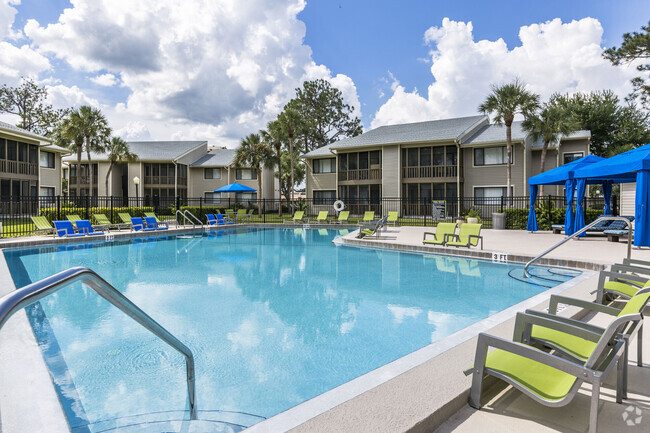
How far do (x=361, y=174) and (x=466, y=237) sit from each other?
61.4ft

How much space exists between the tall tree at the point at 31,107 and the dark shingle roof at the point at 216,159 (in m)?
18.1

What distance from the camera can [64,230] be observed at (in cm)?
1561

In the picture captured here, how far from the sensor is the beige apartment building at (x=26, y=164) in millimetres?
24453

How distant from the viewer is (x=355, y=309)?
670 cm

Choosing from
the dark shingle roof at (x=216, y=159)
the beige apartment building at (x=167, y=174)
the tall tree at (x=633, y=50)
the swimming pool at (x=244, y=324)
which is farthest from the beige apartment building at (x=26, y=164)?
the tall tree at (x=633, y=50)

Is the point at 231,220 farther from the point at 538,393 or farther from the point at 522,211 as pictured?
the point at 538,393

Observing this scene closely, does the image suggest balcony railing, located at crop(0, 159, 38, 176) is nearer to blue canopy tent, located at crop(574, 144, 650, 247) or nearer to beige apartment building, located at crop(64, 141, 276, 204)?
beige apartment building, located at crop(64, 141, 276, 204)

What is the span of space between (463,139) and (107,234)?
22671 millimetres

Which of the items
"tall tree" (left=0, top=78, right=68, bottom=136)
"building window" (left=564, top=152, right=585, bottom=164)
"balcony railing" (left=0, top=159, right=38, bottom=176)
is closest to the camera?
"balcony railing" (left=0, top=159, right=38, bottom=176)

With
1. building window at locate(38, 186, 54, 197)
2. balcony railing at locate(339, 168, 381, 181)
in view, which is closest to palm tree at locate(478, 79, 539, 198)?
balcony railing at locate(339, 168, 381, 181)

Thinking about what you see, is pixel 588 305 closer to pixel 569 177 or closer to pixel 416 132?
pixel 569 177

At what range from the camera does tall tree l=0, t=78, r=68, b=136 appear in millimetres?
40625

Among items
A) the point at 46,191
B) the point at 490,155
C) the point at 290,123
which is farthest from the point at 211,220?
the point at 490,155

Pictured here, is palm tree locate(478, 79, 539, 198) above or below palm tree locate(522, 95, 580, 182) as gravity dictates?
above
